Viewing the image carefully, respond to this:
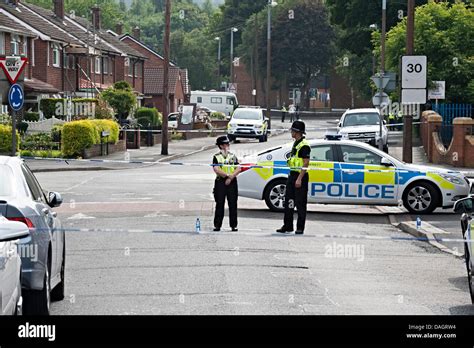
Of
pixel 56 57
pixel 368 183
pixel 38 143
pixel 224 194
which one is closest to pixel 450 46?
pixel 38 143

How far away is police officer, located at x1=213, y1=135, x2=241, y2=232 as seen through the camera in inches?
674

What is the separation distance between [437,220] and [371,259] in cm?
553

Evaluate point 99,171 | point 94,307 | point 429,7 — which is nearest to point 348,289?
point 94,307

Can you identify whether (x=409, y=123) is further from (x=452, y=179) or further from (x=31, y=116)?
(x=31, y=116)

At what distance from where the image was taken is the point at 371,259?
51.0 feet

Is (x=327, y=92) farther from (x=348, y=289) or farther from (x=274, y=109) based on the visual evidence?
(x=348, y=289)

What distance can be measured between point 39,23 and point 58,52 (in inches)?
95.1

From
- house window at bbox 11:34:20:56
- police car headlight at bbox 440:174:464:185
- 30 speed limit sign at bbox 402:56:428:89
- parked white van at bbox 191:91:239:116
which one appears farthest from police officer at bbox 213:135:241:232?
parked white van at bbox 191:91:239:116

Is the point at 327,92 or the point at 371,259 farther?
the point at 327,92

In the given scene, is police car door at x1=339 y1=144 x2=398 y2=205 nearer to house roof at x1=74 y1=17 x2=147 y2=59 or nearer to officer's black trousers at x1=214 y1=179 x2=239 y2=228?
officer's black trousers at x1=214 y1=179 x2=239 y2=228

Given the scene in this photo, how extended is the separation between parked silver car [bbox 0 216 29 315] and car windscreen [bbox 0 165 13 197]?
1.14m

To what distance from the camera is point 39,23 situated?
6506 centimetres

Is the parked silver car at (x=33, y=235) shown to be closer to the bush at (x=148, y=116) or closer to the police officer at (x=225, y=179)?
the police officer at (x=225, y=179)

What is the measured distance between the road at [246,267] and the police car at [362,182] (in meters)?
0.44
